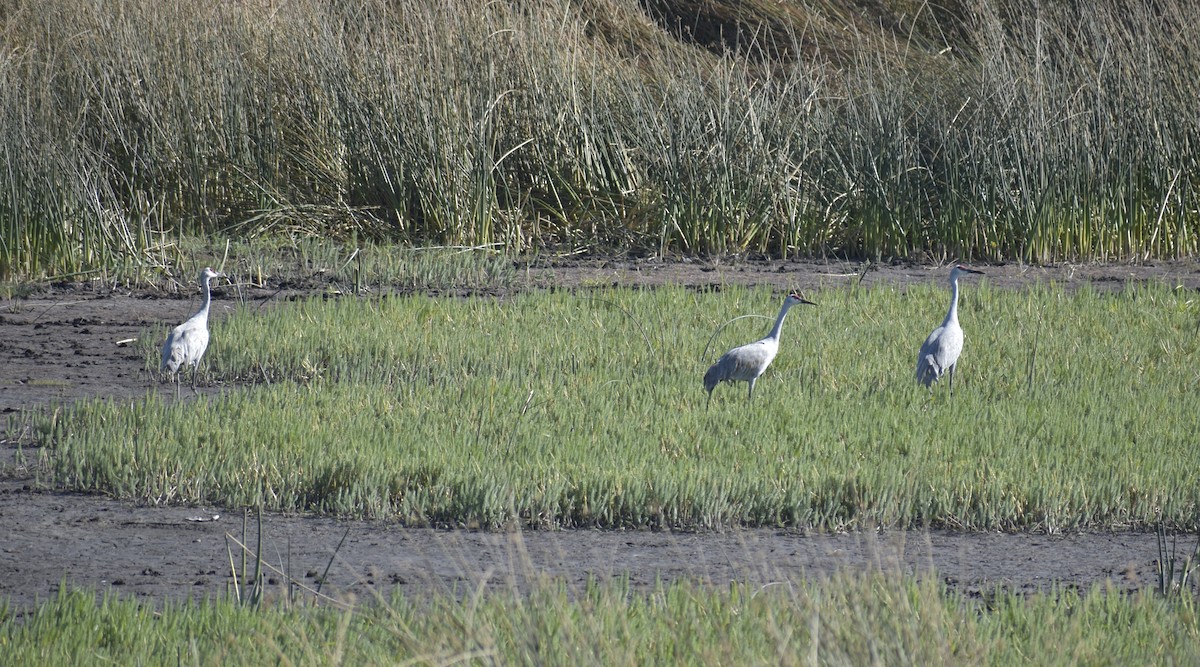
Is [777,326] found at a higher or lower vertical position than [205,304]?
higher

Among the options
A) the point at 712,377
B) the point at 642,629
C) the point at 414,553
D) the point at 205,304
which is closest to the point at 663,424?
the point at 712,377

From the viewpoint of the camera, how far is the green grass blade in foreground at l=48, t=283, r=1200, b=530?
5.45 meters

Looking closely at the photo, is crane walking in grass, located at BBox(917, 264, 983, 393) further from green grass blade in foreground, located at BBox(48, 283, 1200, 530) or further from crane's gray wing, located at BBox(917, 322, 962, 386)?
green grass blade in foreground, located at BBox(48, 283, 1200, 530)

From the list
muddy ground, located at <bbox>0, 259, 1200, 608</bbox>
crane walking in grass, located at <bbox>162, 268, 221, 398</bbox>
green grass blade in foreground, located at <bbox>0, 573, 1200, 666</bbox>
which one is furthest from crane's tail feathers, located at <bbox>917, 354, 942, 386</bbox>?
crane walking in grass, located at <bbox>162, 268, 221, 398</bbox>

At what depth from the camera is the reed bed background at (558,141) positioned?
1204 centimetres

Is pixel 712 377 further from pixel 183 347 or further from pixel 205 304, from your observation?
pixel 205 304

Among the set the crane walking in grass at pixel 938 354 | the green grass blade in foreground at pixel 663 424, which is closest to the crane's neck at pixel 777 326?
the green grass blade in foreground at pixel 663 424

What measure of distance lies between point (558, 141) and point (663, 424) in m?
7.38

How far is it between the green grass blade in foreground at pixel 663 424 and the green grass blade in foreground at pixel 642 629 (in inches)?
23.5

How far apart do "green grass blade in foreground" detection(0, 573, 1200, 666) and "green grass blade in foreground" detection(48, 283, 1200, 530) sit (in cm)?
60

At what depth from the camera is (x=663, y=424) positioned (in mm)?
6555

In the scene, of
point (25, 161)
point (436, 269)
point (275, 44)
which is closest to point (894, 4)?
point (275, 44)

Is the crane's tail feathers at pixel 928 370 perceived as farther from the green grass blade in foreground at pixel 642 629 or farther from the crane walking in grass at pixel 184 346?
the crane walking in grass at pixel 184 346

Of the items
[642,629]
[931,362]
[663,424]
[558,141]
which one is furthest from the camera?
[558,141]
